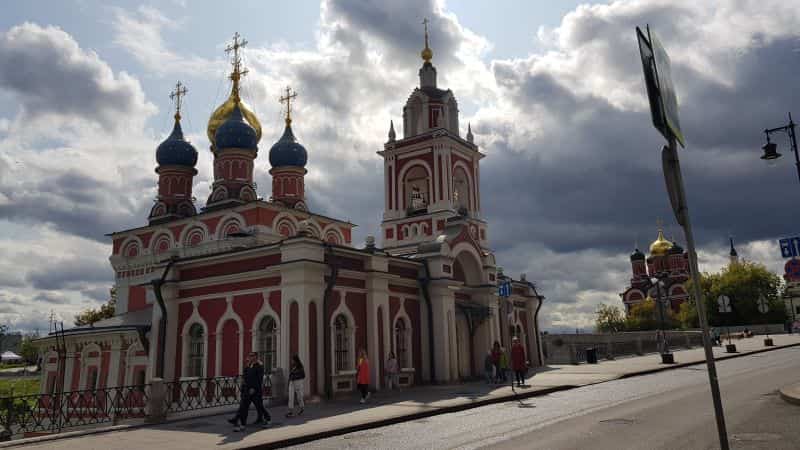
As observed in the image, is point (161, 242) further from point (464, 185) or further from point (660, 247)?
point (660, 247)

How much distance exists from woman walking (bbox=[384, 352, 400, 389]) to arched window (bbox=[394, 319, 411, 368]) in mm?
1481

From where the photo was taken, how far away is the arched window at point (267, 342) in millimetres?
20109

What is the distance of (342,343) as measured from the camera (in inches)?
822

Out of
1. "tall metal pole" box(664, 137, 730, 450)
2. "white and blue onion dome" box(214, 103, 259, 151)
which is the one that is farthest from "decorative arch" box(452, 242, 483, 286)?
"tall metal pole" box(664, 137, 730, 450)

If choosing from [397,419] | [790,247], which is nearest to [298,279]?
[397,419]

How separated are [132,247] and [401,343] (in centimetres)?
2089

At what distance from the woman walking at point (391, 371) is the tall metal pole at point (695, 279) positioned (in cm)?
1607

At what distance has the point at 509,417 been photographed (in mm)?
13078

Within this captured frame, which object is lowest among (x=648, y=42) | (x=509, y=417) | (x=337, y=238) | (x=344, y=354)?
(x=509, y=417)

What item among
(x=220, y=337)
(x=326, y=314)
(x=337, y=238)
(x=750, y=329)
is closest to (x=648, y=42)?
(x=326, y=314)

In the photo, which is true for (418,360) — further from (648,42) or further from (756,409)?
(648,42)

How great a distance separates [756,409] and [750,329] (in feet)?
199

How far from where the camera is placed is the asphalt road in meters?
9.33

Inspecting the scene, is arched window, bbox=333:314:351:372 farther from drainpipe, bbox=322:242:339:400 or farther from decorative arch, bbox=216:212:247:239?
decorative arch, bbox=216:212:247:239
